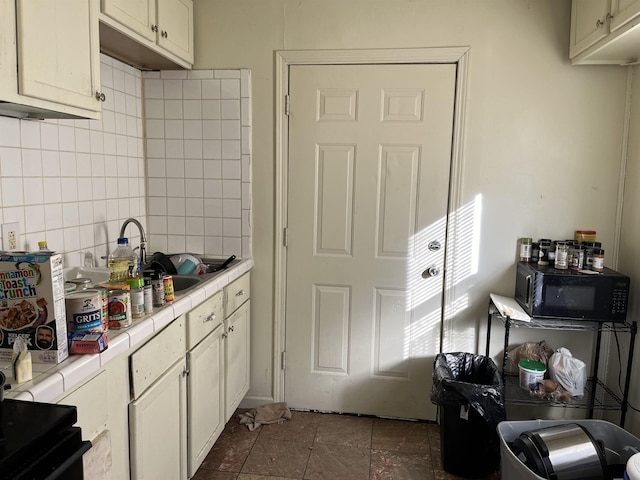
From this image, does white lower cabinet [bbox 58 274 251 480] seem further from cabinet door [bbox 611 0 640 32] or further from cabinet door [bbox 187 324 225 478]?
cabinet door [bbox 611 0 640 32]

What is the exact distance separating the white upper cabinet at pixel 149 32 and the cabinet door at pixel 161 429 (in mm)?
1386

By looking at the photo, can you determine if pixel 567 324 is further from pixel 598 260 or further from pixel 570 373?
pixel 598 260

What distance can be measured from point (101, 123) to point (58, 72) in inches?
32.2

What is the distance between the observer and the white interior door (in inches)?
107

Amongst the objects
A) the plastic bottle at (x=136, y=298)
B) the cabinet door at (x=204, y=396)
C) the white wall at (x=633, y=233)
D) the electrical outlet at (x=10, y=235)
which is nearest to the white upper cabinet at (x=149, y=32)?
the electrical outlet at (x=10, y=235)

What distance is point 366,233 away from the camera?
2809 mm

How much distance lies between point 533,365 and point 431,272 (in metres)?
Result: 0.71

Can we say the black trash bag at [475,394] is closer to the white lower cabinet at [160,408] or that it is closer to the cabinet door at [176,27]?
the white lower cabinet at [160,408]

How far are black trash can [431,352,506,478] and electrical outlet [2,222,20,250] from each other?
1923 millimetres

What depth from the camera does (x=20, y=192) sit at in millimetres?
1902

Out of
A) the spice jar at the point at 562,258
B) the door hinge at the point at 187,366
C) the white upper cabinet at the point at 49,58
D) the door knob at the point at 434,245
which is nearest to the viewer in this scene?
the white upper cabinet at the point at 49,58

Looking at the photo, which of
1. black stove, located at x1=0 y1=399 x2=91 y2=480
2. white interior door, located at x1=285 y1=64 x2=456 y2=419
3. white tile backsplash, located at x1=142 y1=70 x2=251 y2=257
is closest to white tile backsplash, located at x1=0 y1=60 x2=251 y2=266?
white tile backsplash, located at x1=142 y1=70 x2=251 y2=257

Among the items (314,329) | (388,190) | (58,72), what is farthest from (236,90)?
(314,329)

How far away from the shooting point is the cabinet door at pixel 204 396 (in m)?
2.12
